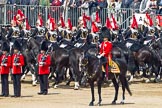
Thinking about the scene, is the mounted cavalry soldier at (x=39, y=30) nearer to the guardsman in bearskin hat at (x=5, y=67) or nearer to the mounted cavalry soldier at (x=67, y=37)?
the mounted cavalry soldier at (x=67, y=37)

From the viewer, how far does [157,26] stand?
4100cm

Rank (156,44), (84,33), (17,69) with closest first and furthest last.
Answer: (17,69)
(84,33)
(156,44)

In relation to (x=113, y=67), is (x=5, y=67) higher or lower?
lower

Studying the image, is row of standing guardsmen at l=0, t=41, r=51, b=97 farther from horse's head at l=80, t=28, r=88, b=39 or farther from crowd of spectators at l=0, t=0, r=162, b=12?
crowd of spectators at l=0, t=0, r=162, b=12

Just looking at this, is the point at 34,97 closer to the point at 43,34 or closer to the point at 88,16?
the point at 43,34

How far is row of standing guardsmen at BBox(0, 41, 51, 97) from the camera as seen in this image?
3091cm

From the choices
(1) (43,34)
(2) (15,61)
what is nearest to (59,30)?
(1) (43,34)

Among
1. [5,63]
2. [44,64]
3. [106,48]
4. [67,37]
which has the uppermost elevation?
[106,48]

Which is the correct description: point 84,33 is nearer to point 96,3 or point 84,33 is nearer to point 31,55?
point 31,55

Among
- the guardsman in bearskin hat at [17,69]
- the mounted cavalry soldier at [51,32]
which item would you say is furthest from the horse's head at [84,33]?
the guardsman in bearskin hat at [17,69]

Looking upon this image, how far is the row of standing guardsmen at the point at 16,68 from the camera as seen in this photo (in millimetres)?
30906

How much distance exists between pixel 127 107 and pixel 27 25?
45.2 ft

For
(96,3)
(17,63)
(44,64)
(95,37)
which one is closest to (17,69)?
(17,63)

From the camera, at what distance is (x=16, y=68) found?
30828 mm
